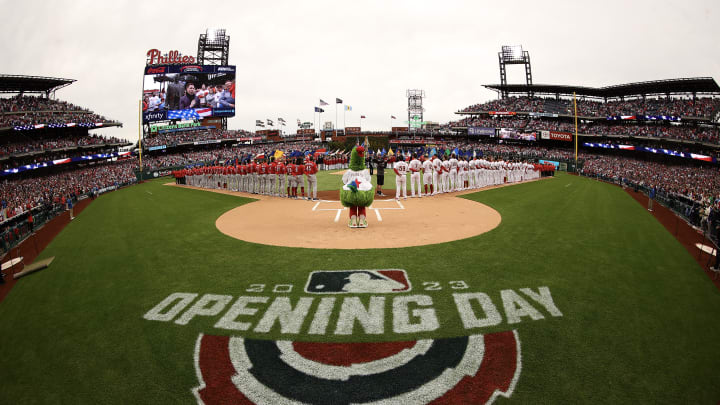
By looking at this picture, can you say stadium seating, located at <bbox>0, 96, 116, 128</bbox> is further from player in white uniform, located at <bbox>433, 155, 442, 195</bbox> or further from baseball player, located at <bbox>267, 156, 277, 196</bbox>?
player in white uniform, located at <bbox>433, 155, 442, 195</bbox>

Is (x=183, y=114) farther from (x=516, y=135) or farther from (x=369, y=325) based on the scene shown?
(x=369, y=325)

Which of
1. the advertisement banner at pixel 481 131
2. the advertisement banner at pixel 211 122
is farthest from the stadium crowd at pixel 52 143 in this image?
the advertisement banner at pixel 481 131

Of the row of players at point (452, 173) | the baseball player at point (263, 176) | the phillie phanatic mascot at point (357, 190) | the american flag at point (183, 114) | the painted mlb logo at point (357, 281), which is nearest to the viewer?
the painted mlb logo at point (357, 281)

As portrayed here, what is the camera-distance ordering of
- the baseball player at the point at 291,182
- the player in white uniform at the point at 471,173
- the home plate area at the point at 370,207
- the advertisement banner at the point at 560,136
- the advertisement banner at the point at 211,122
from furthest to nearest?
the advertisement banner at the point at 211,122 < the advertisement banner at the point at 560,136 < the player in white uniform at the point at 471,173 < the baseball player at the point at 291,182 < the home plate area at the point at 370,207

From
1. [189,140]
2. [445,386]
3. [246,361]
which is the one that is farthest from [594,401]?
[189,140]

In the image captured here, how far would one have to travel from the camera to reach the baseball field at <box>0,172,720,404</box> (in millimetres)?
4996

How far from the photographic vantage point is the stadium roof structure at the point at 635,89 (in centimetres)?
4491

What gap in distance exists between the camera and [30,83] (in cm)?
4578

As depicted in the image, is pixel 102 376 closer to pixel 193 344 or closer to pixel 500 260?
pixel 193 344

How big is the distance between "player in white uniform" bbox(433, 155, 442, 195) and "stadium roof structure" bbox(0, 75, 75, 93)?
Answer: 166ft

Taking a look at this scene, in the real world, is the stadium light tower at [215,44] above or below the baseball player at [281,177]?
above

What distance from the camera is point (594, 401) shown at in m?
4.64

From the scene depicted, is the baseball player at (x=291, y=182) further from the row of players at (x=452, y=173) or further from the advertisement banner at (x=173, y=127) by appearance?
the advertisement banner at (x=173, y=127)

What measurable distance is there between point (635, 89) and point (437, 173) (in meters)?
49.6
